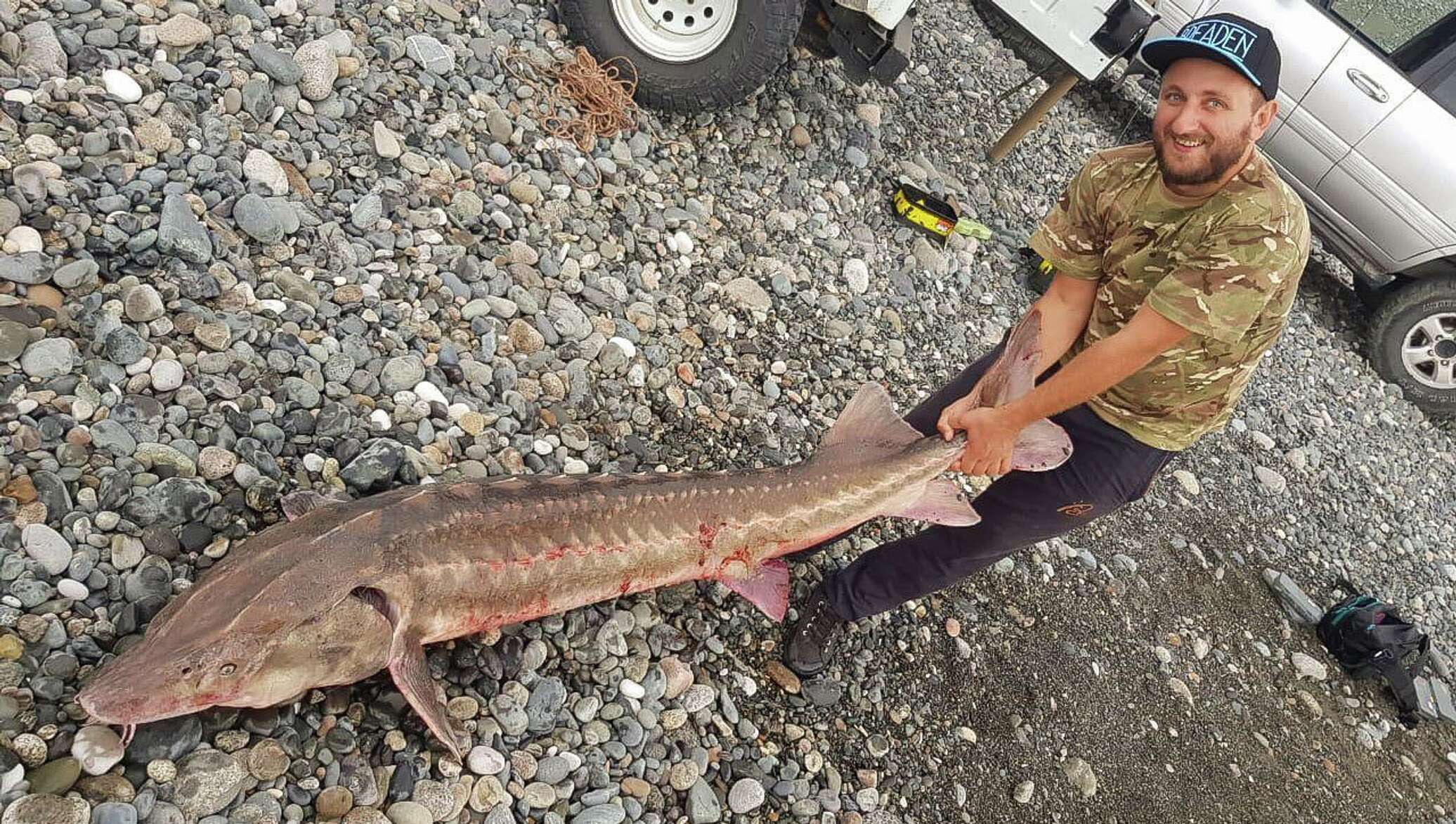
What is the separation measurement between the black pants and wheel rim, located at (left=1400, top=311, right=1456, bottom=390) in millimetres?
6749

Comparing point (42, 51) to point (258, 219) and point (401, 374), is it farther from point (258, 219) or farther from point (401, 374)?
point (401, 374)

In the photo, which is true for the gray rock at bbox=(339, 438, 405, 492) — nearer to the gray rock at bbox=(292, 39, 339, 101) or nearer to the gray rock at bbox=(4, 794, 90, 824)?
the gray rock at bbox=(4, 794, 90, 824)

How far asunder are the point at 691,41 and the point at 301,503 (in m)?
4.14

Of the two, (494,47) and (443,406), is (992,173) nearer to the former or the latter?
(494,47)

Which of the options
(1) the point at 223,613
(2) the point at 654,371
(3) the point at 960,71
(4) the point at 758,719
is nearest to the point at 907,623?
(4) the point at 758,719

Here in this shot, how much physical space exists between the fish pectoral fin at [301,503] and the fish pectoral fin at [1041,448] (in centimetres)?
237

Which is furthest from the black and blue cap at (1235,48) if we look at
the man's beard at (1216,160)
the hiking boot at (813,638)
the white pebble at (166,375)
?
the white pebble at (166,375)

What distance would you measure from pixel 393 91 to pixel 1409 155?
826 cm

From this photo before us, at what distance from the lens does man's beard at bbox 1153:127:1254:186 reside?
290 cm

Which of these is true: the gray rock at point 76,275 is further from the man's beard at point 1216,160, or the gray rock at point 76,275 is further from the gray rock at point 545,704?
the man's beard at point 1216,160

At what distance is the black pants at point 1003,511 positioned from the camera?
3480 millimetres

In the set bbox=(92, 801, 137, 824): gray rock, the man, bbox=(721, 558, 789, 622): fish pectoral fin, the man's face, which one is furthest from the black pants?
bbox=(92, 801, 137, 824): gray rock

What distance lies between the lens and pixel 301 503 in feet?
9.66

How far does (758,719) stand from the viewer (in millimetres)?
3760
